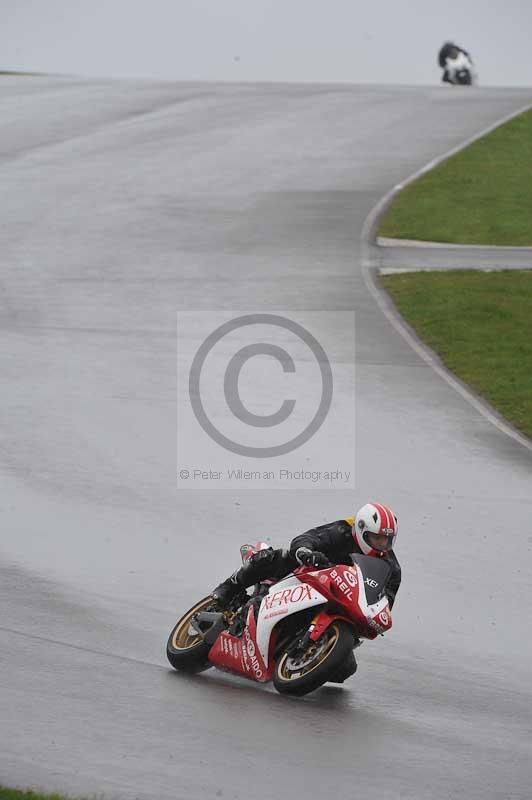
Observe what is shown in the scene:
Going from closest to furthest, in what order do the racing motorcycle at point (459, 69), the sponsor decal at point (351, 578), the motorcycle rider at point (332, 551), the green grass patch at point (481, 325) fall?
the sponsor decal at point (351, 578) → the motorcycle rider at point (332, 551) → the green grass patch at point (481, 325) → the racing motorcycle at point (459, 69)

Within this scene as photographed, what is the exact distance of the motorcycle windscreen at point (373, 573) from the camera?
938 cm

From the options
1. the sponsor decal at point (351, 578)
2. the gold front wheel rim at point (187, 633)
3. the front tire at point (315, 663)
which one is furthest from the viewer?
the gold front wheel rim at point (187, 633)

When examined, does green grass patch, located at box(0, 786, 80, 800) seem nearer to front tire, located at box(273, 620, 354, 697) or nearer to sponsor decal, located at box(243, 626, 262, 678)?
front tire, located at box(273, 620, 354, 697)

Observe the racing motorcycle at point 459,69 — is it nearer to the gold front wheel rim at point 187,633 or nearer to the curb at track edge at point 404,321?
the curb at track edge at point 404,321

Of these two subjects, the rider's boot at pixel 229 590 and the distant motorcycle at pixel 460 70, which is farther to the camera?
the distant motorcycle at pixel 460 70

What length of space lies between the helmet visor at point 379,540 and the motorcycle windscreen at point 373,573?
0.32 feet

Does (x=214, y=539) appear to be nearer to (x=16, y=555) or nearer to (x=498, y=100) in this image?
(x=16, y=555)

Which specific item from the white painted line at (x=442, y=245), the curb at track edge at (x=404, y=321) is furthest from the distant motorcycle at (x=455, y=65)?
the white painted line at (x=442, y=245)

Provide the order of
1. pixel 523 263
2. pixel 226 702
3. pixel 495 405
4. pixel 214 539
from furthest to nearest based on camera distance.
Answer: pixel 523 263 < pixel 495 405 < pixel 214 539 < pixel 226 702

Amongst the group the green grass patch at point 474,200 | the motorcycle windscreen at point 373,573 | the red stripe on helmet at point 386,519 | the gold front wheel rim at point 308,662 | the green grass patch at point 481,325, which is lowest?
the green grass patch at point 474,200

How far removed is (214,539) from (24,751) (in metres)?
5.40

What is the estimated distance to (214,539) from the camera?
13.1 metres

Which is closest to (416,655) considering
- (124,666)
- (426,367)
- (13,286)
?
(124,666)

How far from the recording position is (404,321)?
22922 mm
